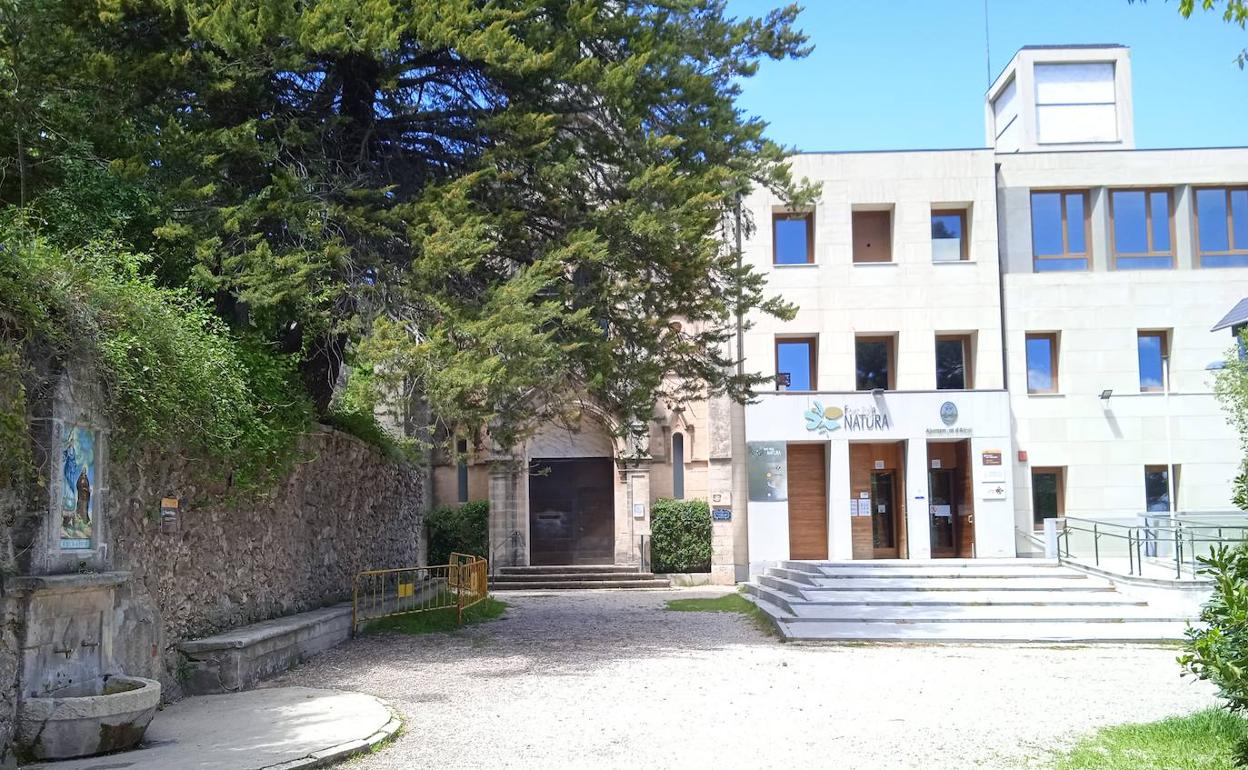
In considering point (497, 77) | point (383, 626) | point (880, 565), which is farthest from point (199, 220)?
point (880, 565)

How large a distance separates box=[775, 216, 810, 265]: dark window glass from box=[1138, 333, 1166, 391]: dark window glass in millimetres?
8247

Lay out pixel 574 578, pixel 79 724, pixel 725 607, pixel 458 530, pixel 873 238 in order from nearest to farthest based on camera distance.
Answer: pixel 79 724
pixel 725 607
pixel 574 578
pixel 873 238
pixel 458 530

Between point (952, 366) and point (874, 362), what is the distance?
1884 mm

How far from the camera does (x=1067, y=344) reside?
25.6 meters

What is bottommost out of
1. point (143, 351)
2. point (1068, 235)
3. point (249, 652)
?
point (249, 652)

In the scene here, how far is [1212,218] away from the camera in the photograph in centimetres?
2594

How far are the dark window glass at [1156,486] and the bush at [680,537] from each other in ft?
33.7

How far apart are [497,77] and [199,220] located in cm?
391

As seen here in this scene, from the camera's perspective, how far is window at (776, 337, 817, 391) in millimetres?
26391

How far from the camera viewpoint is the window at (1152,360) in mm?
25781

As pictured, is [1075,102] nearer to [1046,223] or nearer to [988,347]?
[1046,223]

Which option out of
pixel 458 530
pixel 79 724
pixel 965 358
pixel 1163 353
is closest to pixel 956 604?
pixel 965 358

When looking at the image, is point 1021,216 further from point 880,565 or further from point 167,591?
point 167,591

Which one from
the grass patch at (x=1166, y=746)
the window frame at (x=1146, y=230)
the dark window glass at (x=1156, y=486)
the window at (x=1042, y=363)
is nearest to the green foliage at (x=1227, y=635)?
the grass patch at (x=1166, y=746)
